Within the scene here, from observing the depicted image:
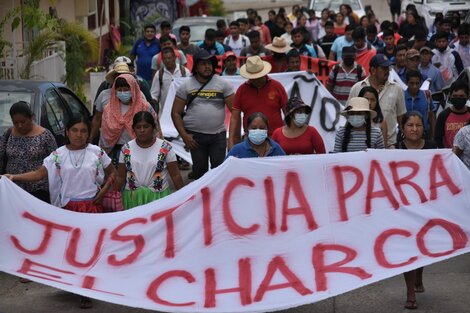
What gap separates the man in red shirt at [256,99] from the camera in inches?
427

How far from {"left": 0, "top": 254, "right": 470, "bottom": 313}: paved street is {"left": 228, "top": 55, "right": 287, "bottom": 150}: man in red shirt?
2245 millimetres

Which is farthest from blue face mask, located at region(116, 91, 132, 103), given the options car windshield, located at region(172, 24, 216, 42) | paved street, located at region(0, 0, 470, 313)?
car windshield, located at region(172, 24, 216, 42)

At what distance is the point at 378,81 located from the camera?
11.7 meters

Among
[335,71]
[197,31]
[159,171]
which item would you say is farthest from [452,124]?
[197,31]

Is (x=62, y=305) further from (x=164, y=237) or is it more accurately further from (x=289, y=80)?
(x=289, y=80)

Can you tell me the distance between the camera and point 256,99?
427 inches

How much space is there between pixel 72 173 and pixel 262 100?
262cm

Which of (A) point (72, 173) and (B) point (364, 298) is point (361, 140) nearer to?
(B) point (364, 298)

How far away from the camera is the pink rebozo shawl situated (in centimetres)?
1046

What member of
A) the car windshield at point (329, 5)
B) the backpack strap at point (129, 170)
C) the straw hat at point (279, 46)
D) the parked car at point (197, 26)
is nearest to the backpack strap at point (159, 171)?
the backpack strap at point (129, 170)

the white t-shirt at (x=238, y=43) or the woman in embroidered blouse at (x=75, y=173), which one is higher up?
the white t-shirt at (x=238, y=43)

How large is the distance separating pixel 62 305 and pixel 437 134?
384cm

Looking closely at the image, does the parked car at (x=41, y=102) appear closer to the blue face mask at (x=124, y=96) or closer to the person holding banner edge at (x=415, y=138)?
the blue face mask at (x=124, y=96)

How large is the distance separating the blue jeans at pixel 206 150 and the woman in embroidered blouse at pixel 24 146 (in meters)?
2.13
